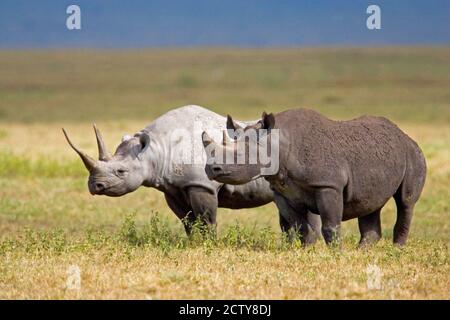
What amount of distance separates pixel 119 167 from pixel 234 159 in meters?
1.59

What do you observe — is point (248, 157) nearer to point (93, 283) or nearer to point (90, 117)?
point (93, 283)

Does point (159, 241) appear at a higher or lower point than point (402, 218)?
lower

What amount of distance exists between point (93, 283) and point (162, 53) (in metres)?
106

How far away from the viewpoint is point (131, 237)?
38.0ft

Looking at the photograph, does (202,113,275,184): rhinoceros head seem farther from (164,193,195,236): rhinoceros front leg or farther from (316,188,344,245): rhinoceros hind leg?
(164,193,195,236): rhinoceros front leg

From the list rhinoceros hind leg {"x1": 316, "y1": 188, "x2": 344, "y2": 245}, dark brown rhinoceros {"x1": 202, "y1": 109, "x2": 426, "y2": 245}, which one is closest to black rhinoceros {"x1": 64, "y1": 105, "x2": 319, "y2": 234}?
dark brown rhinoceros {"x1": 202, "y1": 109, "x2": 426, "y2": 245}

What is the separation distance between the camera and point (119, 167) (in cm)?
1131

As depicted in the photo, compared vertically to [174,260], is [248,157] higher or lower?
higher

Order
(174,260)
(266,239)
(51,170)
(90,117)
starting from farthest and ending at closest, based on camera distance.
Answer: (90,117) → (51,170) → (266,239) → (174,260)

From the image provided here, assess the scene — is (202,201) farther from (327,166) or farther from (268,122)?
(327,166)

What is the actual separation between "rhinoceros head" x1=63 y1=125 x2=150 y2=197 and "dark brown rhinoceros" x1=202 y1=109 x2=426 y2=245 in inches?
53.8

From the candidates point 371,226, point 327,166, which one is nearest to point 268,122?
point 327,166
